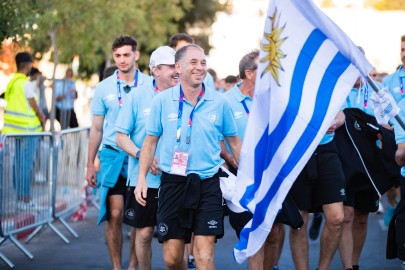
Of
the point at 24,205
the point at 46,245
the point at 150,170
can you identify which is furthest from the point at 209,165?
the point at 46,245

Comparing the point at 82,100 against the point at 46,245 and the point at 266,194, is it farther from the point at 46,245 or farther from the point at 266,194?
the point at 266,194

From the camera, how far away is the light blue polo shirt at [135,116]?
9.60 meters

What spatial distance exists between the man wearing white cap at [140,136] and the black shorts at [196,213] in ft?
3.44

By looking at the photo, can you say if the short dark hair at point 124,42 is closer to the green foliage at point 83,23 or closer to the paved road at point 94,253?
the green foliage at point 83,23

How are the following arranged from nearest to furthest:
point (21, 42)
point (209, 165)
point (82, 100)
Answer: point (209, 165)
point (21, 42)
point (82, 100)

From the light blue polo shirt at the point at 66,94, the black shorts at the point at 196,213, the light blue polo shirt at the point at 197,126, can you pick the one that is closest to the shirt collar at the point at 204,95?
the light blue polo shirt at the point at 197,126

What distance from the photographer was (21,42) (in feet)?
42.5

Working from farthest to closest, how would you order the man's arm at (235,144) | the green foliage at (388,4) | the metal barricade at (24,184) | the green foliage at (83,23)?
1. the green foliage at (388,4)
2. the green foliage at (83,23)
3. the metal barricade at (24,184)
4. the man's arm at (235,144)

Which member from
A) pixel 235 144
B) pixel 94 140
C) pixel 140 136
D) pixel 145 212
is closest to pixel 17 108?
pixel 94 140

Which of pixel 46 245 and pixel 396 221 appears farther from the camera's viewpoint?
pixel 46 245

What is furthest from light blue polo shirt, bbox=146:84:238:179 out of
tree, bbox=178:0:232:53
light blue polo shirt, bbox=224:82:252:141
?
tree, bbox=178:0:232:53

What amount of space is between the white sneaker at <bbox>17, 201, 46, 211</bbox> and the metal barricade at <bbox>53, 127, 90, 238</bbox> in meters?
0.48

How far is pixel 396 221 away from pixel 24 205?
16.6ft

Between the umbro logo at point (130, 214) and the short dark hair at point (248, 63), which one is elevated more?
the short dark hair at point (248, 63)
